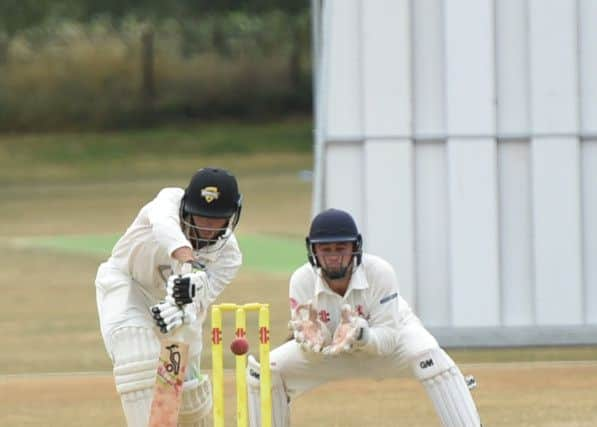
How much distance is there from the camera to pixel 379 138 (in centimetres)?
1077

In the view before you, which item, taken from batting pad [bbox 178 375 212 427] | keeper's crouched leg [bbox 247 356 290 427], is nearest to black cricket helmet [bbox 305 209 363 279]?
keeper's crouched leg [bbox 247 356 290 427]

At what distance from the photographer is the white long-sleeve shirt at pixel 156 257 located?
6723 mm

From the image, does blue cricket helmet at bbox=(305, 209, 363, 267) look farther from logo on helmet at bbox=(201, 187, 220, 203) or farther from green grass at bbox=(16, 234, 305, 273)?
green grass at bbox=(16, 234, 305, 273)

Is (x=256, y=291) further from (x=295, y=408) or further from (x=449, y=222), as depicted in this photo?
(x=295, y=408)

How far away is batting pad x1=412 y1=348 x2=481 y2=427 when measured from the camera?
6695mm

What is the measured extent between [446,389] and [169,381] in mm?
1137

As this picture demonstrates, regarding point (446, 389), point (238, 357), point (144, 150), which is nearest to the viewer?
point (238, 357)

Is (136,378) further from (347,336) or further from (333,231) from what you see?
(333,231)

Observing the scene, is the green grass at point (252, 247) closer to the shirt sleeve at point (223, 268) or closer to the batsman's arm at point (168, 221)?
the shirt sleeve at point (223, 268)

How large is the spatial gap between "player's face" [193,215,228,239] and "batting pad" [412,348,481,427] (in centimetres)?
96

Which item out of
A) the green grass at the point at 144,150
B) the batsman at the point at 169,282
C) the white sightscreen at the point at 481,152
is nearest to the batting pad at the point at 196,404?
the batsman at the point at 169,282

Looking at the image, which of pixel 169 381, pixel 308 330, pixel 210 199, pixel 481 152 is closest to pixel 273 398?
pixel 308 330

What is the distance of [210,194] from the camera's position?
6496 mm

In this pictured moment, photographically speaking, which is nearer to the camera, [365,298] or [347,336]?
[347,336]
